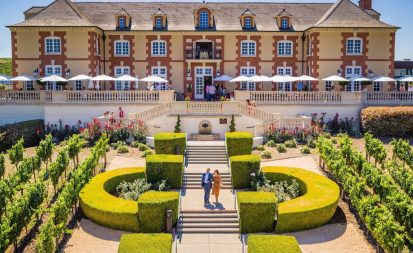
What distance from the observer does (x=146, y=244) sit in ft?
54.8

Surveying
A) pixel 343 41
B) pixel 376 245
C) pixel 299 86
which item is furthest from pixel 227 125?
pixel 376 245

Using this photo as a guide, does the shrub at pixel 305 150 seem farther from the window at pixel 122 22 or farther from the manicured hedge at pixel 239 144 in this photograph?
the window at pixel 122 22

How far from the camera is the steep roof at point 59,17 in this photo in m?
41.2

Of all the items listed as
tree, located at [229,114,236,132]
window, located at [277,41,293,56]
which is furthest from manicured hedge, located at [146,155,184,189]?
window, located at [277,41,293,56]

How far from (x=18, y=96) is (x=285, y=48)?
24.1 metres

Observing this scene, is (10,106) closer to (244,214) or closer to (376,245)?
(244,214)

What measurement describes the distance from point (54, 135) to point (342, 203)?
22.4 meters

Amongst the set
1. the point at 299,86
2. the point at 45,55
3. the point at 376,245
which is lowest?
the point at 376,245

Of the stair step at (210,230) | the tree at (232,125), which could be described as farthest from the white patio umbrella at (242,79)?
the stair step at (210,230)

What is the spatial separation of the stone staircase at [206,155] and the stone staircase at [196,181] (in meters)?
2.68

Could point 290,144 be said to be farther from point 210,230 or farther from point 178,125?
point 210,230

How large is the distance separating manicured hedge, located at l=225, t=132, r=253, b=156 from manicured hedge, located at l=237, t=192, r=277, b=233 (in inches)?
372

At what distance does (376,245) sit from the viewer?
19469mm

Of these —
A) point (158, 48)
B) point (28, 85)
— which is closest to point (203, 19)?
point (158, 48)
